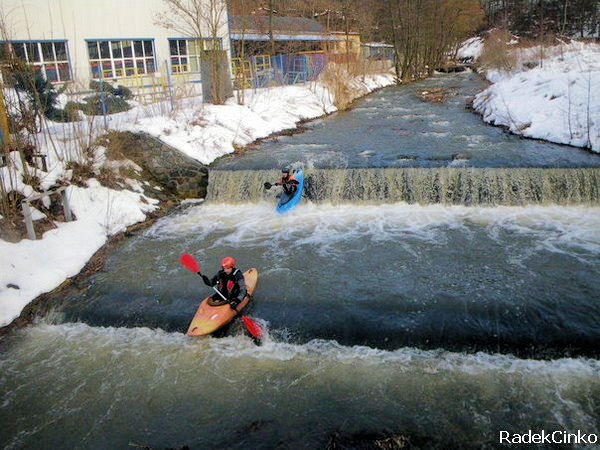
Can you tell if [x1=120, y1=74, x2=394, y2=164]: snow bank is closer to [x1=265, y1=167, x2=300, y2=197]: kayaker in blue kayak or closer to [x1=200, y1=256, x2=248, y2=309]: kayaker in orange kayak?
[x1=265, y1=167, x2=300, y2=197]: kayaker in blue kayak

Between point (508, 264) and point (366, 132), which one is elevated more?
point (366, 132)

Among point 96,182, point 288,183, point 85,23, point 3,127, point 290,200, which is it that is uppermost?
point 85,23

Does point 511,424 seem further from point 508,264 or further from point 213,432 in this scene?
point 508,264

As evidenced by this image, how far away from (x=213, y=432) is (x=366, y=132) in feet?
42.0

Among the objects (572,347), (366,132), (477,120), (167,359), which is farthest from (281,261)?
(477,120)

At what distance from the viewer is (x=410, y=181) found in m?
10.5

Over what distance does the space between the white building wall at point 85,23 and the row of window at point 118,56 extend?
25cm

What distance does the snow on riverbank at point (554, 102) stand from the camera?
12797 mm

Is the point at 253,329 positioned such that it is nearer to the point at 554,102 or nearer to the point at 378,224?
the point at 378,224

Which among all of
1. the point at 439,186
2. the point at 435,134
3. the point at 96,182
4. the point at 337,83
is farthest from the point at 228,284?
the point at 337,83

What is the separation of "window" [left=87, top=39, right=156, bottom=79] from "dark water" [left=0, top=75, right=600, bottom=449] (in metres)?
12.4

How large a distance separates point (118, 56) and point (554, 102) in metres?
16.2

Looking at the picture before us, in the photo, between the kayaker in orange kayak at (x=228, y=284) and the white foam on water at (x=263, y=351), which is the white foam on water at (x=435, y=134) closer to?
the kayaker in orange kayak at (x=228, y=284)

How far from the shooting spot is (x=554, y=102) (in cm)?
1455
